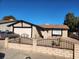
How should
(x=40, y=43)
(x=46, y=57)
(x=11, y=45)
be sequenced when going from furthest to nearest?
1. (x=11, y=45)
2. (x=40, y=43)
3. (x=46, y=57)

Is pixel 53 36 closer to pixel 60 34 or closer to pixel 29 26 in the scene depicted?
pixel 60 34

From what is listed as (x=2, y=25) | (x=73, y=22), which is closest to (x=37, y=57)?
(x=2, y=25)

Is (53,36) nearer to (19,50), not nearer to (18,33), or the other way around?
(18,33)

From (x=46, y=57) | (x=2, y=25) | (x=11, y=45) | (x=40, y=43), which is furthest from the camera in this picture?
(x=2, y=25)

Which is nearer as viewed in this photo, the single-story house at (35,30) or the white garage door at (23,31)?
the single-story house at (35,30)

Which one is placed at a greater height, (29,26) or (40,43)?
(29,26)

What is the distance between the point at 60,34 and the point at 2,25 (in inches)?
704

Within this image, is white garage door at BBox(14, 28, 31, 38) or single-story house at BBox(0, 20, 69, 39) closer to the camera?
single-story house at BBox(0, 20, 69, 39)

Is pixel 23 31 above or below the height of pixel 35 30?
below

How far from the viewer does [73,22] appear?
52906mm

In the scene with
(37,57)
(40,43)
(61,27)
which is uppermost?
(61,27)

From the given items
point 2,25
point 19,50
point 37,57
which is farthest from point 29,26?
point 37,57

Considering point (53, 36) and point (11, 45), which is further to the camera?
point (53, 36)

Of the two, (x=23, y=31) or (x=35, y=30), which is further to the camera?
(x=23, y=31)
